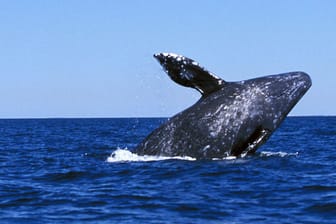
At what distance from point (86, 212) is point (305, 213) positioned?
119 inches

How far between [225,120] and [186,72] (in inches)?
57.9

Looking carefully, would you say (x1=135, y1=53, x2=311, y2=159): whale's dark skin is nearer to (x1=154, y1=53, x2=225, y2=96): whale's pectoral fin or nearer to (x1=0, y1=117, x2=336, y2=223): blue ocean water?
(x1=154, y1=53, x2=225, y2=96): whale's pectoral fin

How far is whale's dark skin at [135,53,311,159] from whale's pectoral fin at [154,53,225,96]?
3cm

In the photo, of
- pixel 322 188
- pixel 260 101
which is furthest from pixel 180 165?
pixel 322 188

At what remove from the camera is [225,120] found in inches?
548

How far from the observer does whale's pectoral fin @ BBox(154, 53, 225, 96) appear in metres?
12.8

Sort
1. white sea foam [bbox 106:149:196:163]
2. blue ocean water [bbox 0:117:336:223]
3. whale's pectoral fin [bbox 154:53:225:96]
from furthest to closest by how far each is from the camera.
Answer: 1. white sea foam [bbox 106:149:196:163]
2. whale's pectoral fin [bbox 154:53:225:96]
3. blue ocean water [bbox 0:117:336:223]

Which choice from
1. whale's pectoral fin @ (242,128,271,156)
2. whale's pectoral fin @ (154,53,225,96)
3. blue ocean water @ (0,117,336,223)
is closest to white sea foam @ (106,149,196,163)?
blue ocean water @ (0,117,336,223)

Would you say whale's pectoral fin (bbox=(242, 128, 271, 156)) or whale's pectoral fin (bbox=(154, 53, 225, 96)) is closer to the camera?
whale's pectoral fin (bbox=(154, 53, 225, 96))

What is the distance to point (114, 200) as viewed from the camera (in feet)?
34.7

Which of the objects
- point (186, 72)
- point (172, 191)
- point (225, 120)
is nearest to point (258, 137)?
point (225, 120)

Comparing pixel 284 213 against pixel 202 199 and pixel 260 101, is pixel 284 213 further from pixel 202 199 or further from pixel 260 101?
pixel 260 101

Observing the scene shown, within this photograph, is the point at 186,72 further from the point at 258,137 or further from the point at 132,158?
the point at 132,158

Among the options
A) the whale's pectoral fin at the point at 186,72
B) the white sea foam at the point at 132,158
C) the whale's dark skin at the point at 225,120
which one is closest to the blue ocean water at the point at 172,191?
the white sea foam at the point at 132,158
